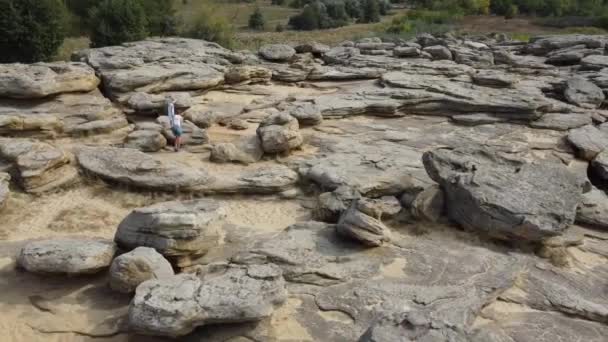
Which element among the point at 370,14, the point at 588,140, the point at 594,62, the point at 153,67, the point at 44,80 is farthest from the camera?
the point at 370,14

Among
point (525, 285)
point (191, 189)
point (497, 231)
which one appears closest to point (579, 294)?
point (525, 285)

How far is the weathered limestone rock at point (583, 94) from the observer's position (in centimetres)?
1961

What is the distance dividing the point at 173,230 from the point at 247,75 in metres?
13.4

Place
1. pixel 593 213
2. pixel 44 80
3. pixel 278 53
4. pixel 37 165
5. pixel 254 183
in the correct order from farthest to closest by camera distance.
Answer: pixel 278 53
pixel 44 80
pixel 254 183
pixel 37 165
pixel 593 213

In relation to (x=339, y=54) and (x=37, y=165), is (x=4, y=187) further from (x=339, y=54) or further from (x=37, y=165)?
(x=339, y=54)

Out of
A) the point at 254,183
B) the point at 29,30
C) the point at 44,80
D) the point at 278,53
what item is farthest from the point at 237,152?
the point at 29,30

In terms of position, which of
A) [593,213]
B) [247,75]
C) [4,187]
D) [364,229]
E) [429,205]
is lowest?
[593,213]

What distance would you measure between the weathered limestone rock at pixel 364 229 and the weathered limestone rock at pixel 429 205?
1.47 m

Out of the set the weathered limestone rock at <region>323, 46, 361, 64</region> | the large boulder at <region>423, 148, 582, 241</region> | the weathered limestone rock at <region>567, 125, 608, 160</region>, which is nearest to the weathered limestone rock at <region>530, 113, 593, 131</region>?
the weathered limestone rock at <region>567, 125, 608, 160</region>

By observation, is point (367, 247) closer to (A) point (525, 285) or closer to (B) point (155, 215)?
(A) point (525, 285)

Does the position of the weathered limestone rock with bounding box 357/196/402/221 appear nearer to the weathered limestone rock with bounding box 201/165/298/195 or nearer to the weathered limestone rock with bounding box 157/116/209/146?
the weathered limestone rock with bounding box 201/165/298/195

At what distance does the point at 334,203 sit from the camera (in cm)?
1067

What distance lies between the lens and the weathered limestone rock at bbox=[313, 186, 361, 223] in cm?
1054

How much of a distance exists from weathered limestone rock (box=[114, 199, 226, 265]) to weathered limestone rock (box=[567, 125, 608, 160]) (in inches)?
447
